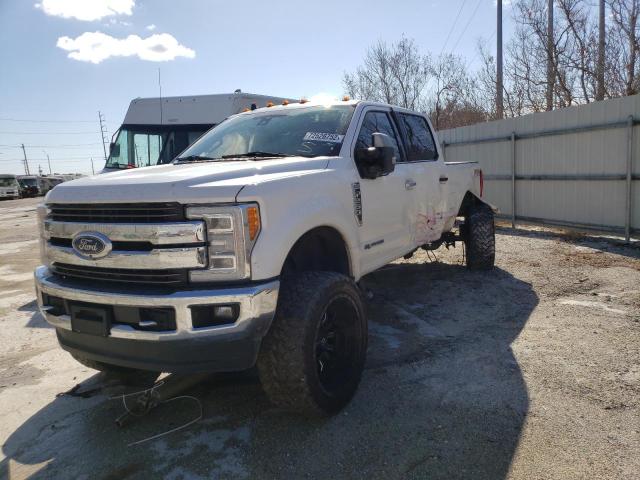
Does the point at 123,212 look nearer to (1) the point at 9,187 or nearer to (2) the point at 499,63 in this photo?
(2) the point at 499,63

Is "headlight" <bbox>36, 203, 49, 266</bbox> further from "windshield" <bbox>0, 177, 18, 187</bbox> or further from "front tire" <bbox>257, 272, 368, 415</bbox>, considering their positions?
"windshield" <bbox>0, 177, 18, 187</bbox>

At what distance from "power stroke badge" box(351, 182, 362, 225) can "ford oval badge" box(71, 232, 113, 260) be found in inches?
66.5

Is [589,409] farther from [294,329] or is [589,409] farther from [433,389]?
[294,329]

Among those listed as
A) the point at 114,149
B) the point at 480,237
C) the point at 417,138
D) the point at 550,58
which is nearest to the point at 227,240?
the point at 417,138

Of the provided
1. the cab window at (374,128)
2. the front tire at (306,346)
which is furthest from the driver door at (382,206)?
the front tire at (306,346)

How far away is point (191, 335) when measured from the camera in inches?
101

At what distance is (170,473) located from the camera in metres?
2.67

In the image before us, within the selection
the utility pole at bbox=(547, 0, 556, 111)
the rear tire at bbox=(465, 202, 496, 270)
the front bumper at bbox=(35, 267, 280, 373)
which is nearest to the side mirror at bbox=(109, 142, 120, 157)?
the rear tire at bbox=(465, 202, 496, 270)

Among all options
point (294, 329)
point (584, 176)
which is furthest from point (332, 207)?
point (584, 176)

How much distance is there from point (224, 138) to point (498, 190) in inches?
347

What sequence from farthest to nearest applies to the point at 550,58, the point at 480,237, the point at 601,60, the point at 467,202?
the point at 550,58 < the point at 601,60 < the point at 467,202 < the point at 480,237

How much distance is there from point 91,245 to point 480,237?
16.6 feet

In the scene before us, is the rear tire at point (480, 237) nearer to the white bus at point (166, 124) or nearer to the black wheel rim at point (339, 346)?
the black wheel rim at point (339, 346)

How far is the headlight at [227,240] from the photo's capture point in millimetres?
2576
